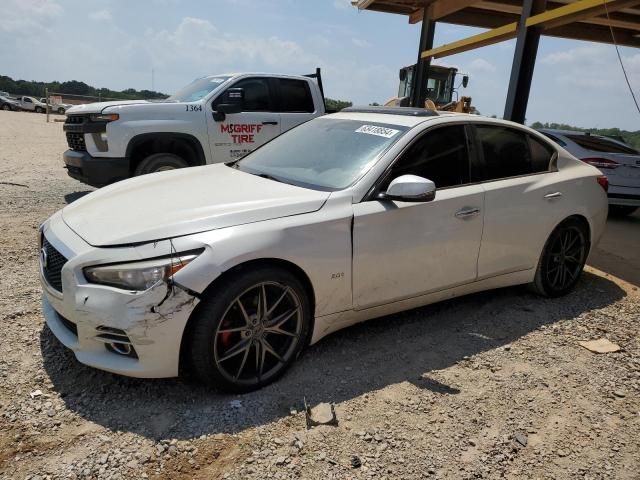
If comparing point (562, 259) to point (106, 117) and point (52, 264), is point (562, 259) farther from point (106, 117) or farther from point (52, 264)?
point (106, 117)

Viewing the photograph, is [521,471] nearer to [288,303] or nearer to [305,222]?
[288,303]

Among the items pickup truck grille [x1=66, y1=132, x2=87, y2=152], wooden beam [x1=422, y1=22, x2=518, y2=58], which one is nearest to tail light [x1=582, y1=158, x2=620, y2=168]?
wooden beam [x1=422, y1=22, x2=518, y2=58]

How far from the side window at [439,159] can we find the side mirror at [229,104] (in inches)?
157

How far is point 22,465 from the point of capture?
2.24 metres

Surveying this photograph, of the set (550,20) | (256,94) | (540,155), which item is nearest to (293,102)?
(256,94)

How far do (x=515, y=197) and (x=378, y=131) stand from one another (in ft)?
4.03

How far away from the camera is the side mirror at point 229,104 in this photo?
6.90m

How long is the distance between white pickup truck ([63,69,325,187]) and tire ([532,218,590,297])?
4.27 meters

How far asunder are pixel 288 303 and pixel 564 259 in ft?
9.27

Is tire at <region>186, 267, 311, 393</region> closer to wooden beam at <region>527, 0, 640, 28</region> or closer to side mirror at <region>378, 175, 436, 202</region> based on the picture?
side mirror at <region>378, 175, 436, 202</region>

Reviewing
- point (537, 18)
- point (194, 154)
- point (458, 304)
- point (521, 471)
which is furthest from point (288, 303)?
point (537, 18)

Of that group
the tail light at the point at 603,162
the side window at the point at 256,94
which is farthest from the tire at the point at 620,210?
the side window at the point at 256,94

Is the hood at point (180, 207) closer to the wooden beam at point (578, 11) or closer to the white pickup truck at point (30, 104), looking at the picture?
the wooden beam at point (578, 11)

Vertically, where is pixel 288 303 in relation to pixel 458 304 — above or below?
above
